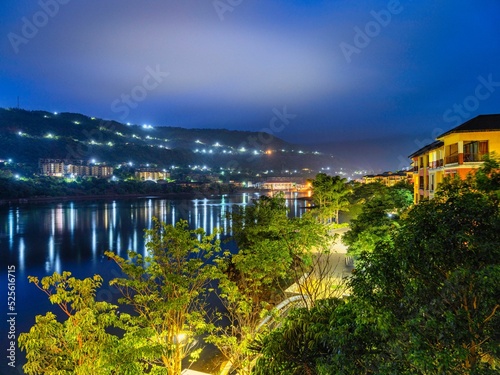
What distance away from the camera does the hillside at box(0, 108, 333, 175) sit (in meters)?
91.5

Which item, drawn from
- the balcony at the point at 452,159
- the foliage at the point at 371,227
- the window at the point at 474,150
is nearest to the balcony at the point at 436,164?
the balcony at the point at 452,159

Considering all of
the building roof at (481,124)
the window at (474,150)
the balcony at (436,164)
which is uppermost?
the building roof at (481,124)

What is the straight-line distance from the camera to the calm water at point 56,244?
15.2 m

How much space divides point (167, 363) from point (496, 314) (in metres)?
4.80

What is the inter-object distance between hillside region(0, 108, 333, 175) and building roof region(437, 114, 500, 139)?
302ft

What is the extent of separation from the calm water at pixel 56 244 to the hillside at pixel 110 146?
5076cm

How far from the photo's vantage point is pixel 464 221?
115 inches

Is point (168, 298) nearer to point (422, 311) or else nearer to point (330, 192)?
point (422, 311)

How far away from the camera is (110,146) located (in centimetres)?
11981

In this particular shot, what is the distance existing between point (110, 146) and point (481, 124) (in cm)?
12122

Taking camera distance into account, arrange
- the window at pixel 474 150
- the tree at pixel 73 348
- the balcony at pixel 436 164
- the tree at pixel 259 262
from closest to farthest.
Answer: the tree at pixel 73 348 < the tree at pixel 259 262 < the window at pixel 474 150 < the balcony at pixel 436 164

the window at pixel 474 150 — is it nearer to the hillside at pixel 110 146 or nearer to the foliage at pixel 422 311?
the foliage at pixel 422 311

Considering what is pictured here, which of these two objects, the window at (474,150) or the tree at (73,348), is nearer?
the tree at (73,348)

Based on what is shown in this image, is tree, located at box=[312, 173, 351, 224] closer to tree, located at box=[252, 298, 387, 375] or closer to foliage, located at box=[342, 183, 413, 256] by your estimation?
foliage, located at box=[342, 183, 413, 256]
